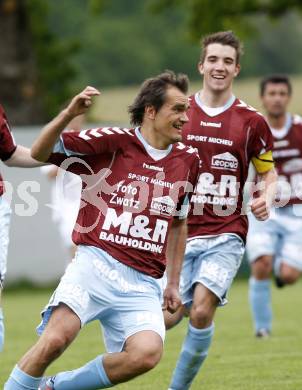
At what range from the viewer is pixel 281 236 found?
11.1 metres

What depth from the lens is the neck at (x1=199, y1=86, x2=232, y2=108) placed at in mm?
7371

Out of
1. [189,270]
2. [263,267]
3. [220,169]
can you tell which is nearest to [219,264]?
[189,270]

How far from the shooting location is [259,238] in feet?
35.3

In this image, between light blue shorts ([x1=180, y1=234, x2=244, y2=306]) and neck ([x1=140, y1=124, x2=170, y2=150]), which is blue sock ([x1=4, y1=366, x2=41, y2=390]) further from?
light blue shorts ([x1=180, y1=234, x2=244, y2=306])

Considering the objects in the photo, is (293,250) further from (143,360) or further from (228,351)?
(143,360)

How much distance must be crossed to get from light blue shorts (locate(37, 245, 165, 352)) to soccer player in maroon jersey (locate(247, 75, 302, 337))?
4691 millimetres

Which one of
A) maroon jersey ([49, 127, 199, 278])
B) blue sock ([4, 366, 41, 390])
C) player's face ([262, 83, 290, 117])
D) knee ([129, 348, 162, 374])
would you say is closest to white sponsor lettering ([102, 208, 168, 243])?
maroon jersey ([49, 127, 199, 278])

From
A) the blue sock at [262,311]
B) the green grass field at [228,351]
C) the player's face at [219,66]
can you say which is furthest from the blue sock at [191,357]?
the blue sock at [262,311]

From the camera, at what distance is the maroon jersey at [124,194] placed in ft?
19.7

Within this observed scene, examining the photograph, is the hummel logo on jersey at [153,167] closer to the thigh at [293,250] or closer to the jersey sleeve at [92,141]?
the jersey sleeve at [92,141]

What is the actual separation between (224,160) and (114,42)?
52.2 m

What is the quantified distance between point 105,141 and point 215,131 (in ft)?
4.71

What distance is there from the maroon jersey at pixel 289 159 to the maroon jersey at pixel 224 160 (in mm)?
3590

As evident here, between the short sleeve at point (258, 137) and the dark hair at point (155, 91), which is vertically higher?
the dark hair at point (155, 91)
